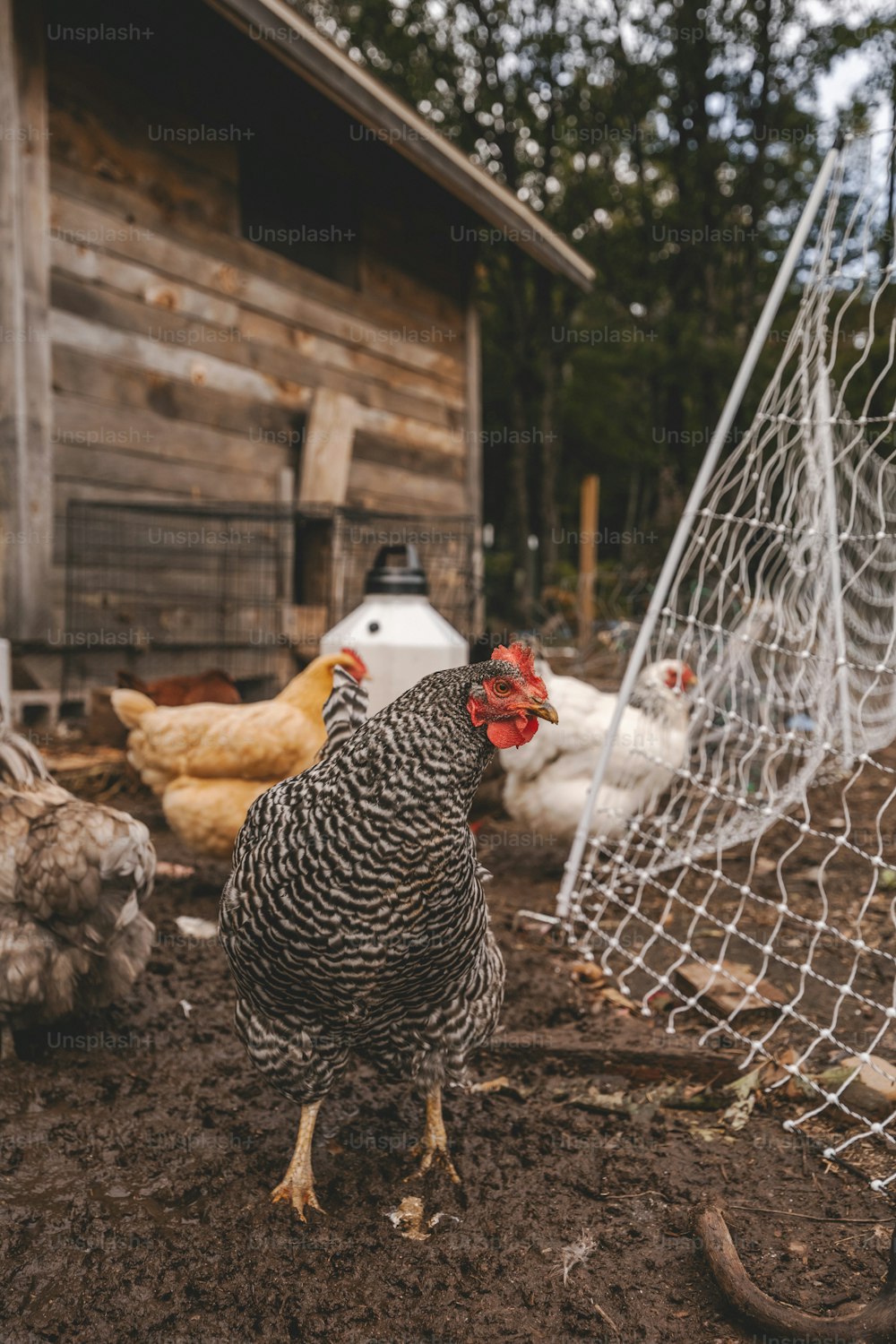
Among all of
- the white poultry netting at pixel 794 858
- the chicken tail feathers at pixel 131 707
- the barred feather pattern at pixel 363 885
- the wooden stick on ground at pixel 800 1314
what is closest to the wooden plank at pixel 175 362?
the chicken tail feathers at pixel 131 707

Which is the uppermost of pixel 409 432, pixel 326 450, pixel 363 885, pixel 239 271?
pixel 239 271

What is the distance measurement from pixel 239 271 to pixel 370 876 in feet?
18.9

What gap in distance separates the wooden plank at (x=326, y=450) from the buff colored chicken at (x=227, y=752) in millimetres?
3363

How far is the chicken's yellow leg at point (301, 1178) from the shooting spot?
191 cm

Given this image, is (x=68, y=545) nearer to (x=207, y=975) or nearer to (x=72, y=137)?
(x=72, y=137)

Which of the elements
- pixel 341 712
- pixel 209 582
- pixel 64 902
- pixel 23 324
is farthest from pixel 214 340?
pixel 64 902

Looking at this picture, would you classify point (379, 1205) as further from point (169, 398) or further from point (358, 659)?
point (169, 398)

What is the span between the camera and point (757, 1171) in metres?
2.03

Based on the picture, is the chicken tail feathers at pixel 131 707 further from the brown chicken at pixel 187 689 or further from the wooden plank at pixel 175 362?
the wooden plank at pixel 175 362

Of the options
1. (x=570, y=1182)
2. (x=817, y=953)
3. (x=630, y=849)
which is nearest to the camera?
(x=570, y=1182)

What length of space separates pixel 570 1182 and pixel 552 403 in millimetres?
13964

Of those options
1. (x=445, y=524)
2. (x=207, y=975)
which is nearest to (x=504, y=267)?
(x=445, y=524)

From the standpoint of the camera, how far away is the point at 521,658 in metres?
1.78

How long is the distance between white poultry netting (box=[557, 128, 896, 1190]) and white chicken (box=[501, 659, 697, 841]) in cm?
12
